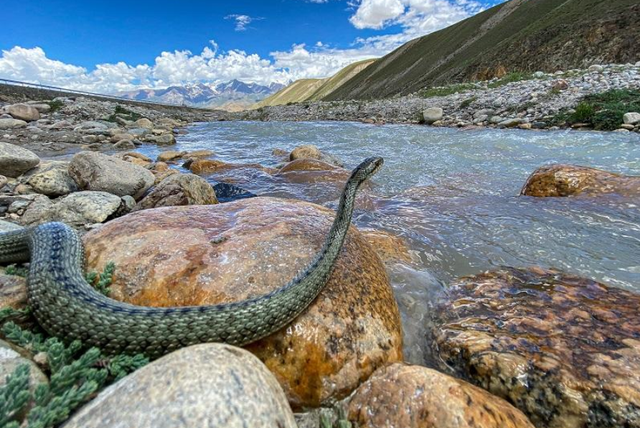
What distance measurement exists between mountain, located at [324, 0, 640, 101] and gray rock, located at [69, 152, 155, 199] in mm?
46260

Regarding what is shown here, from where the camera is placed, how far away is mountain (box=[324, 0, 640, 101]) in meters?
38.3

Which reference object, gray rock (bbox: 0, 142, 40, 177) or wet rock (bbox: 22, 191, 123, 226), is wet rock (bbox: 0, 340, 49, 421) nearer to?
wet rock (bbox: 22, 191, 123, 226)

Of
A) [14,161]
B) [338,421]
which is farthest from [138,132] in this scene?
[338,421]

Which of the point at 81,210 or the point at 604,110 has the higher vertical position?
the point at 604,110

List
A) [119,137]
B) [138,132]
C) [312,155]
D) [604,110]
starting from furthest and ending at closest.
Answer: [138,132], [119,137], [604,110], [312,155]

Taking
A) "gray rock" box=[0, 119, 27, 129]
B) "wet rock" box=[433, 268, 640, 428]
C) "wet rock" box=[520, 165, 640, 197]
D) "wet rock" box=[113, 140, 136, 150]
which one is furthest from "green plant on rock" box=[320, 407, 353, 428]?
"gray rock" box=[0, 119, 27, 129]

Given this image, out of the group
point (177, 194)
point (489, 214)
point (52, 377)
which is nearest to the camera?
point (52, 377)

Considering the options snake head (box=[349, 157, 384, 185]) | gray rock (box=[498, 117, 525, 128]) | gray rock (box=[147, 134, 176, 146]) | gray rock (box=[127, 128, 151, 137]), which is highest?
snake head (box=[349, 157, 384, 185])

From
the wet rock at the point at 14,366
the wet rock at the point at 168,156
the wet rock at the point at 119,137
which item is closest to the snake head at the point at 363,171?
the wet rock at the point at 14,366

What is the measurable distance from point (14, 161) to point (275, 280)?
8791mm

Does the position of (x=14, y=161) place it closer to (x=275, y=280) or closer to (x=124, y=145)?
(x=275, y=280)

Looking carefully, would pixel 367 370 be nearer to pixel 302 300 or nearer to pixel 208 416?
pixel 302 300

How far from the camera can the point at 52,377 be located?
200 cm

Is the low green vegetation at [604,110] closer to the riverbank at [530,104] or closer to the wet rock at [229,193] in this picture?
the riverbank at [530,104]
